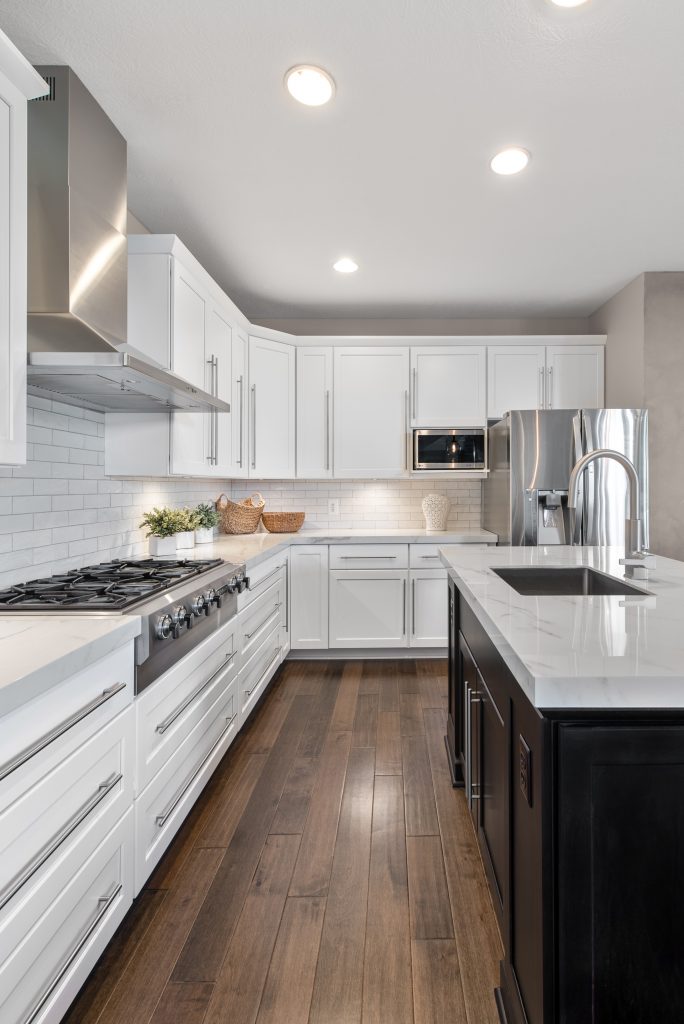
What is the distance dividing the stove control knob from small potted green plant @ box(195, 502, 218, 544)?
1.57 m

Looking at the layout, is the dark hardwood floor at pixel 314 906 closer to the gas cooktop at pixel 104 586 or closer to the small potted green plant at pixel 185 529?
the gas cooktop at pixel 104 586

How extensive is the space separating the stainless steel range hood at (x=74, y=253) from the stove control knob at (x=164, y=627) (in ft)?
2.53

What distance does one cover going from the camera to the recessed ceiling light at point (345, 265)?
11.5ft

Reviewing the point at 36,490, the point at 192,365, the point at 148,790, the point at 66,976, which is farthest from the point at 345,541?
the point at 66,976

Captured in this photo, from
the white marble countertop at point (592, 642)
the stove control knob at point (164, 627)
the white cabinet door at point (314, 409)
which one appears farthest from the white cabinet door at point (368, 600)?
the stove control knob at point (164, 627)

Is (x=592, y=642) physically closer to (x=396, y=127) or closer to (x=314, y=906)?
(x=314, y=906)

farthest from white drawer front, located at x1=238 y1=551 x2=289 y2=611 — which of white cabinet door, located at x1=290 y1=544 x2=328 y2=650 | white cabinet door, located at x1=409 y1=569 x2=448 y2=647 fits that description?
white cabinet door, located at x1=409 y1=569 x2=448 y2=647

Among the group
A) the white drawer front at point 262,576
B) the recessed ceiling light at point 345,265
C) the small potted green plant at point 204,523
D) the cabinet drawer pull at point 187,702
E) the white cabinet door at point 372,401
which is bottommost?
the cabinet drawer pull at point 187,702

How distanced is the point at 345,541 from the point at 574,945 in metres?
3.15

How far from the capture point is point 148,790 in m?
1.66

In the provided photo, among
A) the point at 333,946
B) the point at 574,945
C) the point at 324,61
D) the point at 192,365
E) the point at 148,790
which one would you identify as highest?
the point at 324,61

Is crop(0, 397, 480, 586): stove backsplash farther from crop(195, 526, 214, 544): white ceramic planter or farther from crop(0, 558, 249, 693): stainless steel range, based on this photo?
crop(195, 526, 214, 544): white ceramic planter

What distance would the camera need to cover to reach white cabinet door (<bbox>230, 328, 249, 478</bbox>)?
144 inches

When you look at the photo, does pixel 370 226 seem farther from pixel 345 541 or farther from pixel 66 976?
pixel 66 976
